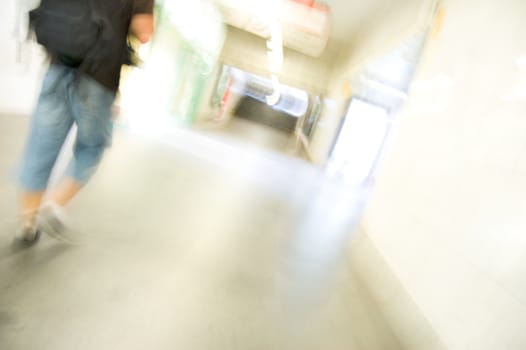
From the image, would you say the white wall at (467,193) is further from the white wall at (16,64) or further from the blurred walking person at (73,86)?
the white wall at (16,64)

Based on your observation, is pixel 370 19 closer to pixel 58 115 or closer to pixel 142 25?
pixel 142 25

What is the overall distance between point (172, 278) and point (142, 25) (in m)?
1.09

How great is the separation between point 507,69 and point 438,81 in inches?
31.0

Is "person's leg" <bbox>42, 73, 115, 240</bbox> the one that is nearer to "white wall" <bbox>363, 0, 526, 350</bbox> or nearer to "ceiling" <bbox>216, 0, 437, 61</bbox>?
"white wall" <bbox>363, 0, 526, 350</bbox>

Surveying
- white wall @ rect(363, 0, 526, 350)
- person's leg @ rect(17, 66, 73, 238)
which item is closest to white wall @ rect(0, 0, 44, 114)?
person's leg @ rect(17, 66, 73, 238)

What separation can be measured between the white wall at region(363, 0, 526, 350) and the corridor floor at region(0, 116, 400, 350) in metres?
0.35

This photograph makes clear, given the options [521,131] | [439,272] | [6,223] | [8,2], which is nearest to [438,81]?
[521,131]

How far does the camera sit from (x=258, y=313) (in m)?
1.40

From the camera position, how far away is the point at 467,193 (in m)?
1.65

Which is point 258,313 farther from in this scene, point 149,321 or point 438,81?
point 438,81

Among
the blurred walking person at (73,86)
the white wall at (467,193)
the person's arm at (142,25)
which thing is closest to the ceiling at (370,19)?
the white wall at (467,193)

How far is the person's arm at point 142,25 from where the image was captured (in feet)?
4.32

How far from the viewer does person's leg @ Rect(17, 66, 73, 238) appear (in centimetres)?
129

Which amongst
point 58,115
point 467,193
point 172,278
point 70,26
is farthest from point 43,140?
point 467,193
